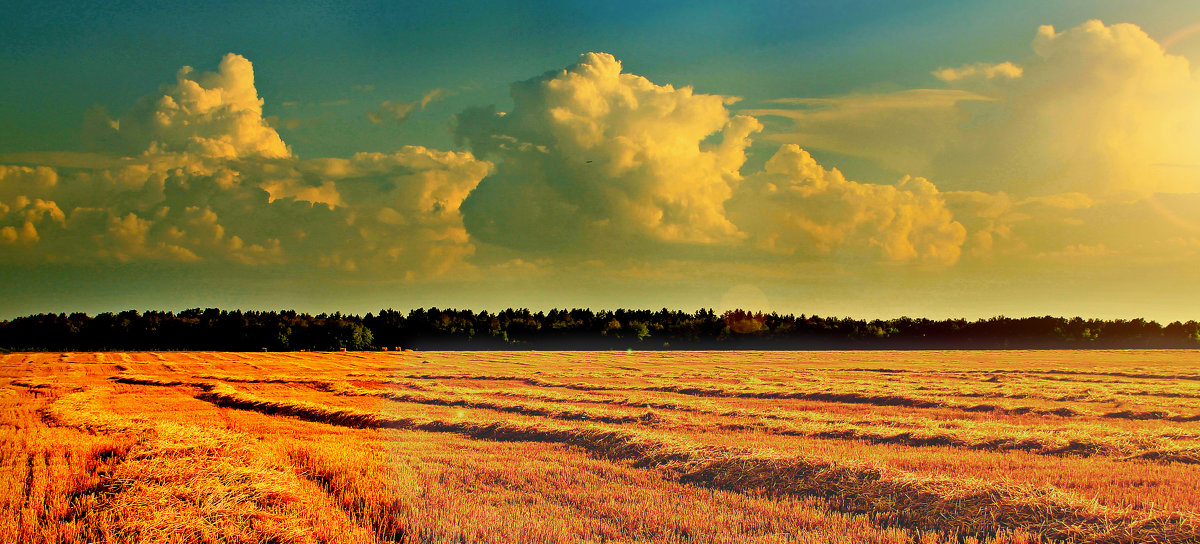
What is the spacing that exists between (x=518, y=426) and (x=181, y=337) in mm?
107344

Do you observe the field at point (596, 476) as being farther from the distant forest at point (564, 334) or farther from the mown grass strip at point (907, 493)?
the distant forest at point (564, 334)

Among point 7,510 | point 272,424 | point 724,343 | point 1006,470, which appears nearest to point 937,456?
point 1006,470

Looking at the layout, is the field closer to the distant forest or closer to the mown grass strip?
the mown grass strip

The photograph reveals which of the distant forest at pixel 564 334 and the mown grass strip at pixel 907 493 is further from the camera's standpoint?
the distant forest at pixel 564 334

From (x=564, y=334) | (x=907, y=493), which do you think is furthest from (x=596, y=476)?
(x=564, y=334)

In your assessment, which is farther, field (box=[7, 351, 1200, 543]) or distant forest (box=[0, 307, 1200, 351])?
distant forest (box=[0, 307, 1200, 351])

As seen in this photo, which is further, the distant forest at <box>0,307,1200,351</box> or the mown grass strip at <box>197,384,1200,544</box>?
the distant forest at <box>0,307,1200,351</box>

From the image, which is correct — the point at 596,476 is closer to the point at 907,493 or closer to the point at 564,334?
the point at 907,493

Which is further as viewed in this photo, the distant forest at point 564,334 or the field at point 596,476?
the distant forest at point 564,334

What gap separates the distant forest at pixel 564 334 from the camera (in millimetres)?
101438

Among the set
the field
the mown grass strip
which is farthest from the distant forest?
the mown grass strip

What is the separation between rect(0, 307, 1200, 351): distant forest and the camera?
101 meters

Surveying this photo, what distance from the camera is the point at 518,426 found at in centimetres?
1688

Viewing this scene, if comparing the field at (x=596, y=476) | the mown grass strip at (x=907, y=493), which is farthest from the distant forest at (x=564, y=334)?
the mown grass strip at (x=907, y=493)
